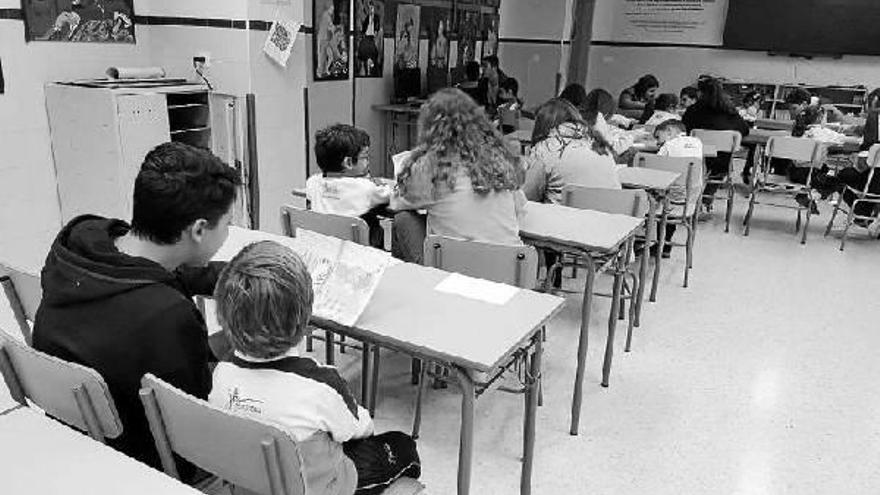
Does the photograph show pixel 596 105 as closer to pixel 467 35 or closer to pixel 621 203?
pixel 621 203

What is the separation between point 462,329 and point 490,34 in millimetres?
8141

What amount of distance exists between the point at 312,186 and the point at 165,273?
65.6 inches

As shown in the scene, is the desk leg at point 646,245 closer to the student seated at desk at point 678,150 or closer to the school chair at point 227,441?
the student seated at desk at point 678,150

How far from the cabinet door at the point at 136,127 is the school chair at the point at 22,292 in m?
1.92

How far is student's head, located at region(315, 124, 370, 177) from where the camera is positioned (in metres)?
2.96

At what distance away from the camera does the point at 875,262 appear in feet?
16.8

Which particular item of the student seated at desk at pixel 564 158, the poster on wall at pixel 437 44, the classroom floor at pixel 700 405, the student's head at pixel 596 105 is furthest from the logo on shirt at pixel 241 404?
the poster on wall at pixel 437 44

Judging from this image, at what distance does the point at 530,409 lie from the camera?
6.95 feet

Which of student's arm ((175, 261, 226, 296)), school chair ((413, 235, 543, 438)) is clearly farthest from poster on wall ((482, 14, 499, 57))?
student's arm ((175, 261, 226, 296))

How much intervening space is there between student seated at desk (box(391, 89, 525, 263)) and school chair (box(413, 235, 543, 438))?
0.29 metres

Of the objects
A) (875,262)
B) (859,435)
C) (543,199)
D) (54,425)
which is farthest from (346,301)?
(875,262)

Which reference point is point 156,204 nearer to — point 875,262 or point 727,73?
point 875,262

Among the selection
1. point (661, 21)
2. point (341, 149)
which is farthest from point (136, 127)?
point (661, 21)

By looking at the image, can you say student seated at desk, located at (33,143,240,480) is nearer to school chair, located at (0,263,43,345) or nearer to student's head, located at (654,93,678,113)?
school chair, located at (0,263,43,345)
